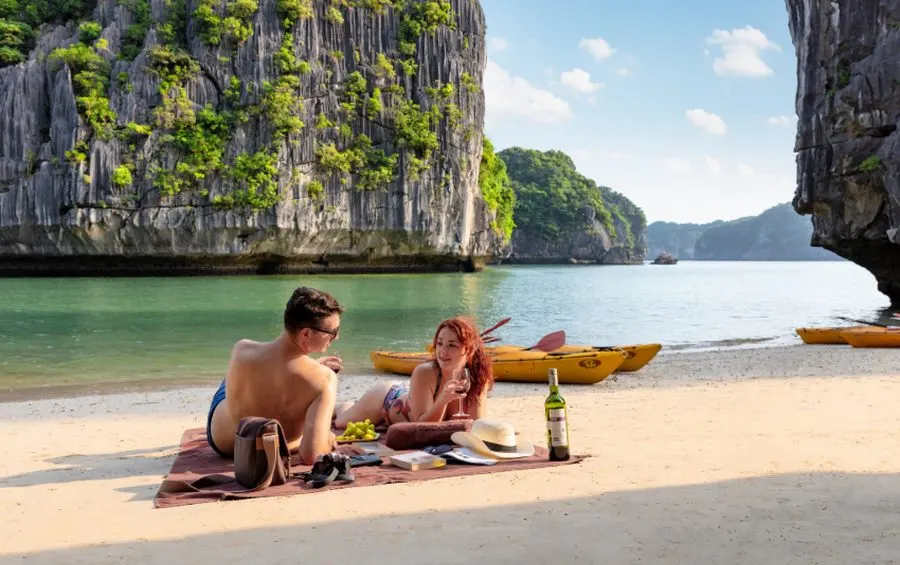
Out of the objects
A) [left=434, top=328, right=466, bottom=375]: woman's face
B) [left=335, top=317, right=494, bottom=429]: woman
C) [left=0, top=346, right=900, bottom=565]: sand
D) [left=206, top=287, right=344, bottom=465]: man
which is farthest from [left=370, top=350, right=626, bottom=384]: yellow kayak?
[left=206, top=287, right=344, bottom=465]: man

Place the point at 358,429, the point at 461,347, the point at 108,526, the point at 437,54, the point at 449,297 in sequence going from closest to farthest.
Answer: the point at 108,526
the point at 461,347
the point at 358,429
the point at 449,297
the point at 437,54

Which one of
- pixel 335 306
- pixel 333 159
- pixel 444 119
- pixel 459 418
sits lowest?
pixel 459 418

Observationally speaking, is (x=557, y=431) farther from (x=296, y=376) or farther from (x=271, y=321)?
(x=271, y=321)

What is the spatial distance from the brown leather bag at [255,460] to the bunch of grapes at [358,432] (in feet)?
5.00

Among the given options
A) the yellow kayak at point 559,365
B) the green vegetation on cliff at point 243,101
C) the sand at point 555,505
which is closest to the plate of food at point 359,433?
the sand at point 555,505

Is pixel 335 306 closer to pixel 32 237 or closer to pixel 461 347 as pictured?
pixel 461 347

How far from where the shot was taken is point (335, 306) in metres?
4.95

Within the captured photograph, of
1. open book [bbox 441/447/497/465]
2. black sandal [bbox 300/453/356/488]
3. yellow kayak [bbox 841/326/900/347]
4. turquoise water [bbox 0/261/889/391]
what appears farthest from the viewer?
yellow kayak [bbox 841/326/900/347]

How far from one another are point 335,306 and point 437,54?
55.4 m

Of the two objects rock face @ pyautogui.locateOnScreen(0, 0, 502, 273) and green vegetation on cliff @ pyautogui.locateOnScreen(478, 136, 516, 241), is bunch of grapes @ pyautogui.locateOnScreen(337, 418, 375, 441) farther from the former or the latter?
green vegetation on cliff @ pyautogui.locateOnScreen(478, 136, 516, 241)

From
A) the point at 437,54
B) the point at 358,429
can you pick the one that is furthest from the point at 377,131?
the point at 358,429

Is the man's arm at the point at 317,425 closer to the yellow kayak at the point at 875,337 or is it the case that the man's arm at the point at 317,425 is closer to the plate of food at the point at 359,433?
the plate of food at the point at 359,433

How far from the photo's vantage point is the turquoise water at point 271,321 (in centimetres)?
1512

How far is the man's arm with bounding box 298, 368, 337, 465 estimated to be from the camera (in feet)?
16.7
